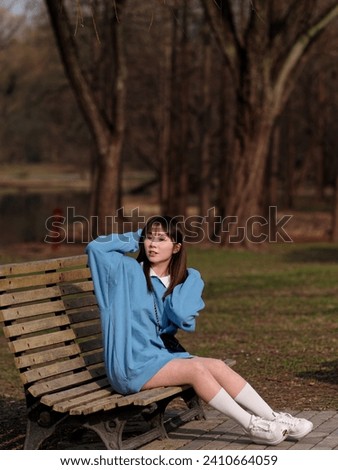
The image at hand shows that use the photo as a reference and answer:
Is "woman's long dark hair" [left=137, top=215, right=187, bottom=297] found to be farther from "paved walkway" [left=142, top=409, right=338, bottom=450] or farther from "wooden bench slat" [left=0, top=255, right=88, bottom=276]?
"paved walkway" [left=142, top=409, right=338, bottom=450]

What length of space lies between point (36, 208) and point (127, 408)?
51836 mm

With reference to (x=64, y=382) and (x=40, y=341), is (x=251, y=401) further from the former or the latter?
(x=40, y=341)

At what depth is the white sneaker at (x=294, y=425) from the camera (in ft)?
21.0

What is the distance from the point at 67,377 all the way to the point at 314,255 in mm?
18938

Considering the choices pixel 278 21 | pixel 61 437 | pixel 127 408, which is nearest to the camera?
pixel 127 408

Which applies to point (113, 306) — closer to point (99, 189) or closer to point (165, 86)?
point (99, 189)

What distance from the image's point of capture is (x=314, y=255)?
25.2 metres

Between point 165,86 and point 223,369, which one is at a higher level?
point 165,86

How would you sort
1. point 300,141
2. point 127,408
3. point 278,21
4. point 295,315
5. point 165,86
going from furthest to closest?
point 300,141 < point 165,86 < point 278,21 < point 295,315 < point 127,408

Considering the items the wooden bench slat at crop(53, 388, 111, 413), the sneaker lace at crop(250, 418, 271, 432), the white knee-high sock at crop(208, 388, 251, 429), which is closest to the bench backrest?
the wooden bench slat at crop(53, 388, 111, 413)

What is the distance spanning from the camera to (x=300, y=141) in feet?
189

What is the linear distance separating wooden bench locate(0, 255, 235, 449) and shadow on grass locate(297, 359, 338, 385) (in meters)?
2.16

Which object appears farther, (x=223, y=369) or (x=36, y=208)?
(x=36, y=208)

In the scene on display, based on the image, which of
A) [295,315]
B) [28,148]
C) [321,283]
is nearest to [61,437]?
[295,315]
